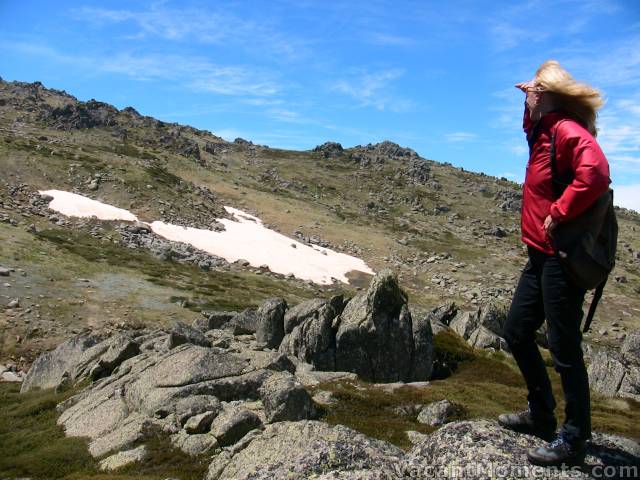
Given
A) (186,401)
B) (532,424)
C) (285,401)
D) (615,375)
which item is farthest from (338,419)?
(615,375)

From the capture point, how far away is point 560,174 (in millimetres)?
6734

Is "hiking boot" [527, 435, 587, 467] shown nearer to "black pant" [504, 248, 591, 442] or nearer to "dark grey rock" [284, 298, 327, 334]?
"black pant" [504, 248, 591, 442]

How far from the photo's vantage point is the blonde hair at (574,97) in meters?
6.88

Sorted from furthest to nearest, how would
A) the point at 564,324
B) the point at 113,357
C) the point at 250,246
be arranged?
the point at 250,246
the point at 113,357
the point at 564,324

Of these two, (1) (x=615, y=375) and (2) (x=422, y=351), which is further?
(1) (x=615, y=375)

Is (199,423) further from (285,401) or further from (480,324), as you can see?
(480,324)

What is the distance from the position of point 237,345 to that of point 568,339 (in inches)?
1003

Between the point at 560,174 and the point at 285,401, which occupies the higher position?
the point at 560,174

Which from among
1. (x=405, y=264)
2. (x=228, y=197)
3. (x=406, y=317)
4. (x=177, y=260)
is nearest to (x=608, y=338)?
(x=405, y=264)

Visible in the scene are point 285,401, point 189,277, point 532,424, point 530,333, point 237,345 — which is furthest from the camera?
point 189,277

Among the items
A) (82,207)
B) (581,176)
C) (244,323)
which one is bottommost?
(244,323)

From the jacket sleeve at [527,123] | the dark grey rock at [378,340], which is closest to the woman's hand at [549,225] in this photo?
the jacket sleeve at [527,123]

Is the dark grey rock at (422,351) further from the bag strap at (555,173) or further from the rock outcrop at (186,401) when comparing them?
the bag strap at (555,173)

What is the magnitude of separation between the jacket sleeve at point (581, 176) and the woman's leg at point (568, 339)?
31.7 inches
